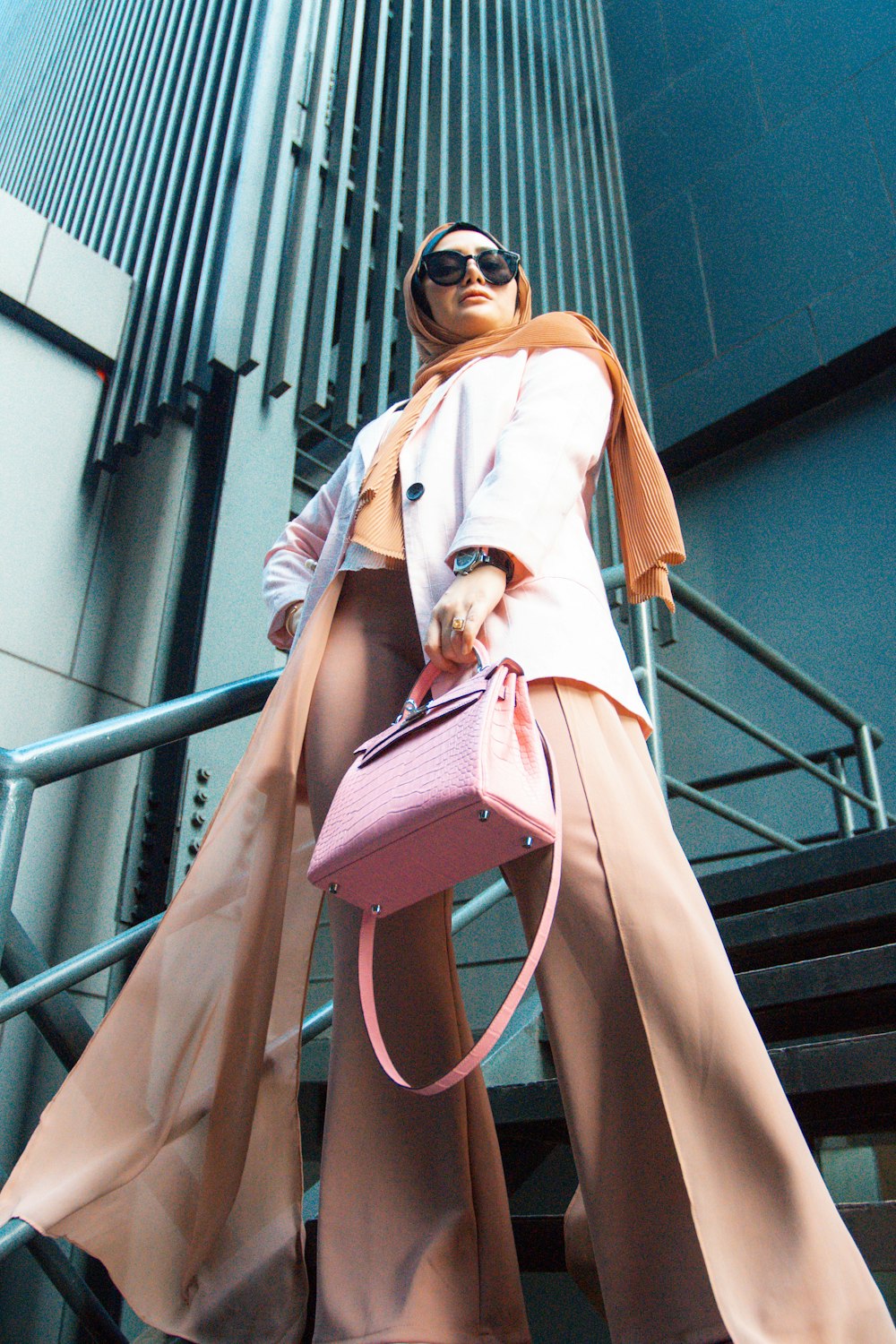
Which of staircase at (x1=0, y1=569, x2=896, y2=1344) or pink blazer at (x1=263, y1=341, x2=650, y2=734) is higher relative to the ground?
pink blazer at (x1=263, y1=341, x2=650, y2=734)

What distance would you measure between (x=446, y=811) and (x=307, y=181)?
2909mm

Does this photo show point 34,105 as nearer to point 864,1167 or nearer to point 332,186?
point 332,186

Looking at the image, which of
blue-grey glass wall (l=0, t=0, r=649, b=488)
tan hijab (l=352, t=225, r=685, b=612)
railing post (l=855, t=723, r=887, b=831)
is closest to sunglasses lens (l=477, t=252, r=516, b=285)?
tan hijab (l=352, t=225, r=685, b=612)

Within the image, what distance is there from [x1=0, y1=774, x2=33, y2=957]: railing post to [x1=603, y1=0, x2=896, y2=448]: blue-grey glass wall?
5105 mm

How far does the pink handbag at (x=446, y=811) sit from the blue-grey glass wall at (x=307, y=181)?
215 centimetres

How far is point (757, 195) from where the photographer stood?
20.1 feet

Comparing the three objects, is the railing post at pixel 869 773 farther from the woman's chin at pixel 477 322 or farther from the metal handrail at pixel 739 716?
the woman's chin at pixel 477 322

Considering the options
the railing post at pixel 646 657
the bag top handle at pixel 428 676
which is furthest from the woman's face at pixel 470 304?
the railing post at pixel 646 657

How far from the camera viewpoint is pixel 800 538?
5434 millimetres

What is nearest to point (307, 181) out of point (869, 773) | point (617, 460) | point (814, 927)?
point (617, 460)

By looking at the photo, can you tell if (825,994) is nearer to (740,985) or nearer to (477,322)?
(740,985)

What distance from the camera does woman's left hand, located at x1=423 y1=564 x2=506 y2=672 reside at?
1.30 metres

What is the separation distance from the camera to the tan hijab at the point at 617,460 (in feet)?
5.31

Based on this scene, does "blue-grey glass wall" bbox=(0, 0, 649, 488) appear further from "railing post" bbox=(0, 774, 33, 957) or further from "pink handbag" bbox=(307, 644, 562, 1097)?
"pink handbag" bbox=(307, 644, 562, 1097)
